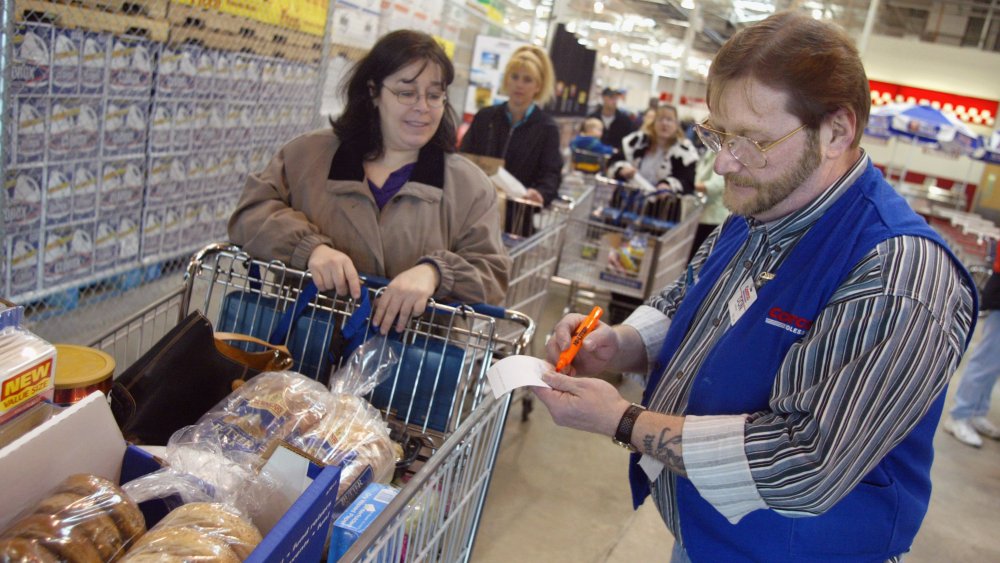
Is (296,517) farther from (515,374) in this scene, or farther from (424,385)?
(424,385)

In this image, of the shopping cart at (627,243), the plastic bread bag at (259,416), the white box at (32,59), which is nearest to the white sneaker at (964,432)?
the shopping cart at (627,243)

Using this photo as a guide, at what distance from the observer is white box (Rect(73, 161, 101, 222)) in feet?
13.1

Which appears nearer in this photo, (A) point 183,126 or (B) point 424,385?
(B) point 424,385

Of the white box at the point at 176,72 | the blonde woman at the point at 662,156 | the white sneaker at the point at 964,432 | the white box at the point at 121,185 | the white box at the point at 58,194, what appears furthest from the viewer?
the blonde woman at the point at 662,156

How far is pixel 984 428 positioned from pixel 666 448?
531 centimetres

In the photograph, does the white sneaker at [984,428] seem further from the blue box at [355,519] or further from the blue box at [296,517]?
the blue box at [296,517]

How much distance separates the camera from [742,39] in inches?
56.2

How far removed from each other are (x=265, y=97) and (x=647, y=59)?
35094 millimetres

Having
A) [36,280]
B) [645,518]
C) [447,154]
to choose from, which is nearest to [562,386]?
[447,154]

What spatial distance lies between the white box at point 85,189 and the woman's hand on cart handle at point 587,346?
312 centimetres

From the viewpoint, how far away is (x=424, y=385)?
208cm

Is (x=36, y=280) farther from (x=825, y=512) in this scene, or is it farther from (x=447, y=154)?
(x=825, y=512)

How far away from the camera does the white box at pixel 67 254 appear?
3.90 meters

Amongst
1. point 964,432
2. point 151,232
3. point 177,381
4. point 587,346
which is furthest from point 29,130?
point 964,432
